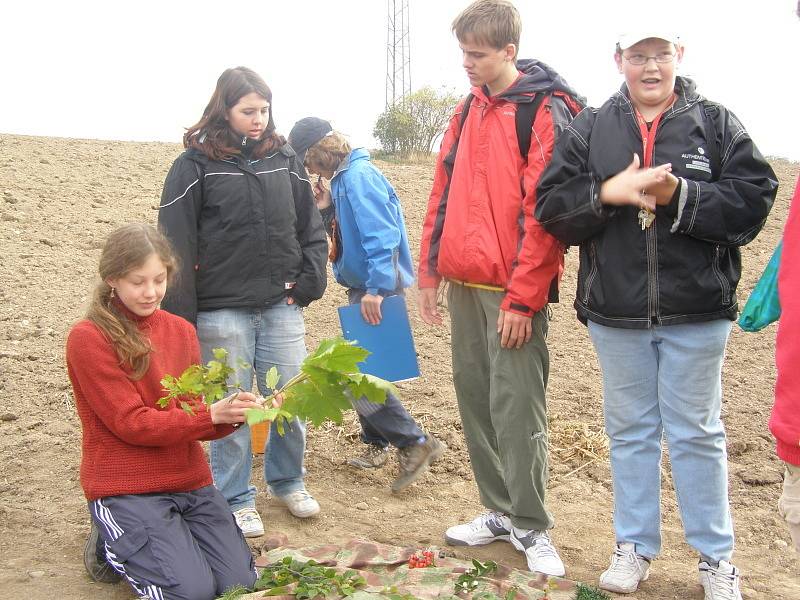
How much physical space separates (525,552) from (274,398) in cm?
137

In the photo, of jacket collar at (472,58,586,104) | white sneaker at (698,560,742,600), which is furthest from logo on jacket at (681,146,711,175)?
white sneaker at (698,560,742,600)

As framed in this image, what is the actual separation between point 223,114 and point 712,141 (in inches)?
82.8

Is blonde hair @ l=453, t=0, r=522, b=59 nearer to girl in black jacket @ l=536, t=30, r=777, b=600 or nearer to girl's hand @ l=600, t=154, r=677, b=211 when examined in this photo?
girl in black jacket @ l=536, t=30, r=777, b=600

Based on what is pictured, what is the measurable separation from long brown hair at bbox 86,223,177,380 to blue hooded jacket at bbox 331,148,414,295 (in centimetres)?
124

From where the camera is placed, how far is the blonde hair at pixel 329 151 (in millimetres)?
4730

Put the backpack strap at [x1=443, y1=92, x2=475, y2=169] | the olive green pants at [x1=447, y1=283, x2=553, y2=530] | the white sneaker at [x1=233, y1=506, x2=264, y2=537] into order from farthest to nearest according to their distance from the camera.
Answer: the white sneaker at [x1=233, y1=506, x2=264, y2=537] < the backpack strap at [x1=443, y1=92, x2=475, y2=169] < the olive green pants at [x1=447, y1=283, x2=553, y2=530]

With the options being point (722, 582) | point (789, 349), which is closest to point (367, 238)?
point (722, 582)

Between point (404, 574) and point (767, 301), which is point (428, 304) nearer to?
point (404, 574)

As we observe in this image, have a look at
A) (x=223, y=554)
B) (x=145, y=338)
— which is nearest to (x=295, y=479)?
(x=223, y=554)

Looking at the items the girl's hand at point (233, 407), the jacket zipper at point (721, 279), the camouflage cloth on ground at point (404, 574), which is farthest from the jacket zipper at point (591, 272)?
the girl's hand at point (233, 407)

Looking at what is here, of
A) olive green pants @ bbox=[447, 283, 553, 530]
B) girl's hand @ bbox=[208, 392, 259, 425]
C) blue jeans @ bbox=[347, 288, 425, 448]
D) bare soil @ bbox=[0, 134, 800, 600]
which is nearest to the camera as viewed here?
girl's hand @ bbox=[208, 392, 259, 425]

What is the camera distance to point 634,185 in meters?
3.28

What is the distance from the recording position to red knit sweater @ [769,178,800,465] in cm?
244

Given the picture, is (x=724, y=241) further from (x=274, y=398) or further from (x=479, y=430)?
(x=274, y=398)
